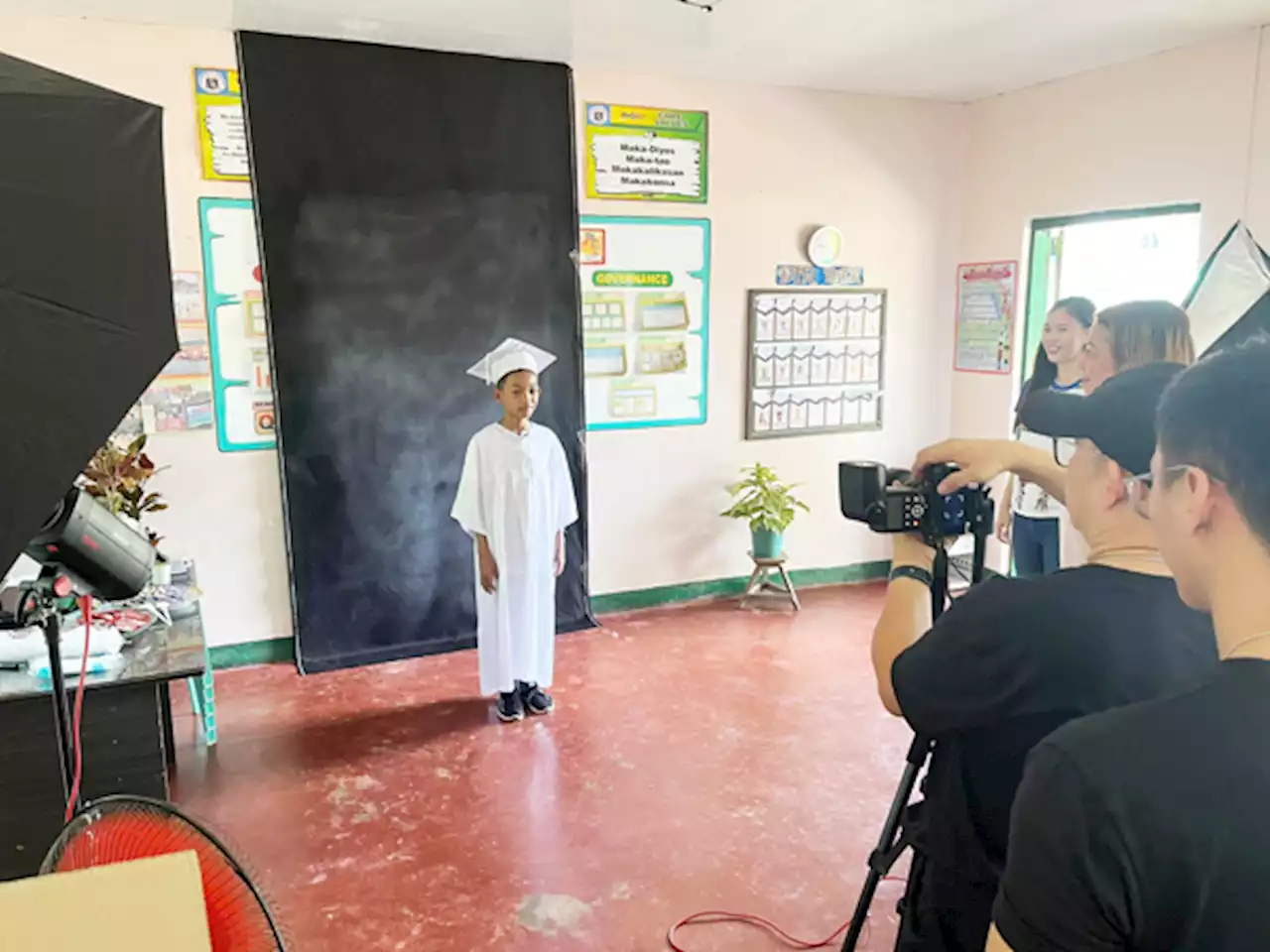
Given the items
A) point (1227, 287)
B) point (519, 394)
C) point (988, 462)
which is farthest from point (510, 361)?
point (1227, 287)

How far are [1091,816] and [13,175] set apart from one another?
1.11m

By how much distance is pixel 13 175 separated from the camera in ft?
2.95

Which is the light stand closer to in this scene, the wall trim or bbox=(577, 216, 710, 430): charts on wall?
the wall trim

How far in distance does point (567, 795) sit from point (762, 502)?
210 centimetres

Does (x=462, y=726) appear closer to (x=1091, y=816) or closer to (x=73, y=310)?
(x=73, y=310)

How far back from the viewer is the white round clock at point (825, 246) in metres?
4.74

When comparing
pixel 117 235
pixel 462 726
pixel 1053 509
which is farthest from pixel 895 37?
pixel 117 235

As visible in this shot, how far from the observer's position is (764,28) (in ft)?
12.0

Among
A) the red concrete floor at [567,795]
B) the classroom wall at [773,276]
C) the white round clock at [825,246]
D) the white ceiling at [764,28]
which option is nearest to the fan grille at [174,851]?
the red concrete floor at [567,795]

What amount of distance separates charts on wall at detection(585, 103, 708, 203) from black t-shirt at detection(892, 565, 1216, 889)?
3448 millimetres

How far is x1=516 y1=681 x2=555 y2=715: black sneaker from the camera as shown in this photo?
356 centimetres

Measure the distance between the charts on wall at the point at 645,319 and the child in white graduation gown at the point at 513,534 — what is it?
92 centimetres

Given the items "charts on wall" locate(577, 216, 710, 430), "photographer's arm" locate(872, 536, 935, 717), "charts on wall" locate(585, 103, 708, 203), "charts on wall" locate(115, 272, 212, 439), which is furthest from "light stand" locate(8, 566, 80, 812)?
"charts on wall" locate(585, 103, 708, 203)

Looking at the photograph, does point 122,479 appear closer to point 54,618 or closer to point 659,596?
point 54,618
